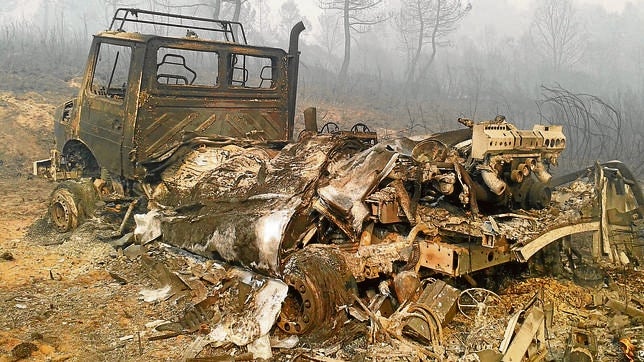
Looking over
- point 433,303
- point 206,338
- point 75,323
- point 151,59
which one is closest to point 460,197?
point 433,303

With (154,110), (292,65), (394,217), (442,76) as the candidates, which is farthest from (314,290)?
(442,76)

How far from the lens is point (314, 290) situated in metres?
3.82

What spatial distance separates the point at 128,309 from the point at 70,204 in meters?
2.50

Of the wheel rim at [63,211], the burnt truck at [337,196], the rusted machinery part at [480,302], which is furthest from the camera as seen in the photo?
the wheel rim at [63,211]

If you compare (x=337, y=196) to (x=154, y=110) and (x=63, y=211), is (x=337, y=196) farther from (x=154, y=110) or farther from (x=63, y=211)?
(x=63, y=211)

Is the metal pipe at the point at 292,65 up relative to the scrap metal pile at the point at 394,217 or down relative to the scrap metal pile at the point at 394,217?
up

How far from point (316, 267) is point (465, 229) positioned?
1240mm

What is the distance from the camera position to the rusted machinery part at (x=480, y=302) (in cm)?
443

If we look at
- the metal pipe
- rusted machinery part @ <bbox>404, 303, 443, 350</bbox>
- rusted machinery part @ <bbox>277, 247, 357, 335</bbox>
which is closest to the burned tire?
the metal pipe

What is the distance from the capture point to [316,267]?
392cm

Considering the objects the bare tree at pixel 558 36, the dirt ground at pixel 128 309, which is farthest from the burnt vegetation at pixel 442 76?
the dirt ground at pixel 128 309

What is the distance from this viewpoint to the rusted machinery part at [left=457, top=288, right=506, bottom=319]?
443 centimetres

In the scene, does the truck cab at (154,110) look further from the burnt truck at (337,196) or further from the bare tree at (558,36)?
the bare tree at (558,36)

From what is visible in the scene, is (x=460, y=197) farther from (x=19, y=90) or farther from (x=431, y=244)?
(x=19, y=90)
